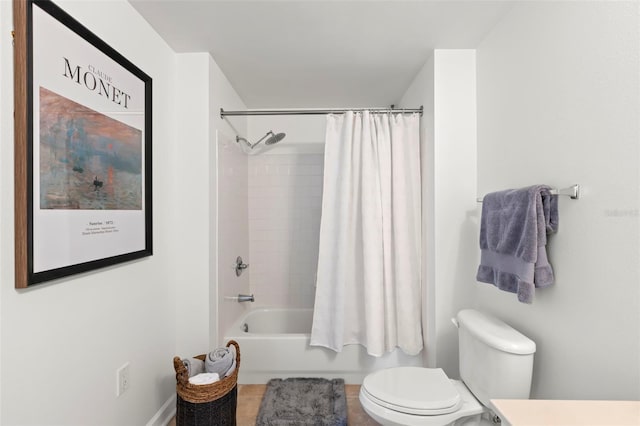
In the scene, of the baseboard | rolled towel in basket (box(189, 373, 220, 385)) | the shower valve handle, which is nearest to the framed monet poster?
rolled towel in basket (box(189, 373, 220, 385))

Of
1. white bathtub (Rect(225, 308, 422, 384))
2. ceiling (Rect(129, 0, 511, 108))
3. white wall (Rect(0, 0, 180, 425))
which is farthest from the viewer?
white bathtub (Rect(225, 308, 422, 384))

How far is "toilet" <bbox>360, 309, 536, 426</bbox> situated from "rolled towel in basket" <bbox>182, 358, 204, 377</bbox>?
904 millimetres

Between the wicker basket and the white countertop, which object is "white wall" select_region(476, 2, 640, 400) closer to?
the white countertop

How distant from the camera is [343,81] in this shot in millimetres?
2555

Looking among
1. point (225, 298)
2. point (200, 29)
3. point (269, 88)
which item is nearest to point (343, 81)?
point (269, 88)

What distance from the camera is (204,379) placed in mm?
1753

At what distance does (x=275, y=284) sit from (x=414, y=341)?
4.96 ft

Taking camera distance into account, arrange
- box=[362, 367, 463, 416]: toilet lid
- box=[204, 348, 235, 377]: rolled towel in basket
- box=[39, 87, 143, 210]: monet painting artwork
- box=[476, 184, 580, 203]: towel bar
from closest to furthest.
→ box=[39, 87, 143, 210]: monet painting artwork → box=[476, 184, 580, 203]: towel bar → box=[362, 367, 463, 416]: toilet lid → box=[204, 348, 235, 377]: rolled towel in basket

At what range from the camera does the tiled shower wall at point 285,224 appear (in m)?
3.33

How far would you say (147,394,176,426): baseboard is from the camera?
6.13 feet

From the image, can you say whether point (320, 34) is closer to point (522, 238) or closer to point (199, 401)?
point (522, 238)

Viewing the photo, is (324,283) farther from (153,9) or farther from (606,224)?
(153,9)

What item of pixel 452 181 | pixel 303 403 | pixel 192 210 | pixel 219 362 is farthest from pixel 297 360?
pixel 452 181

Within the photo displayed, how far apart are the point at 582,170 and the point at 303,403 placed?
6.40 feet
